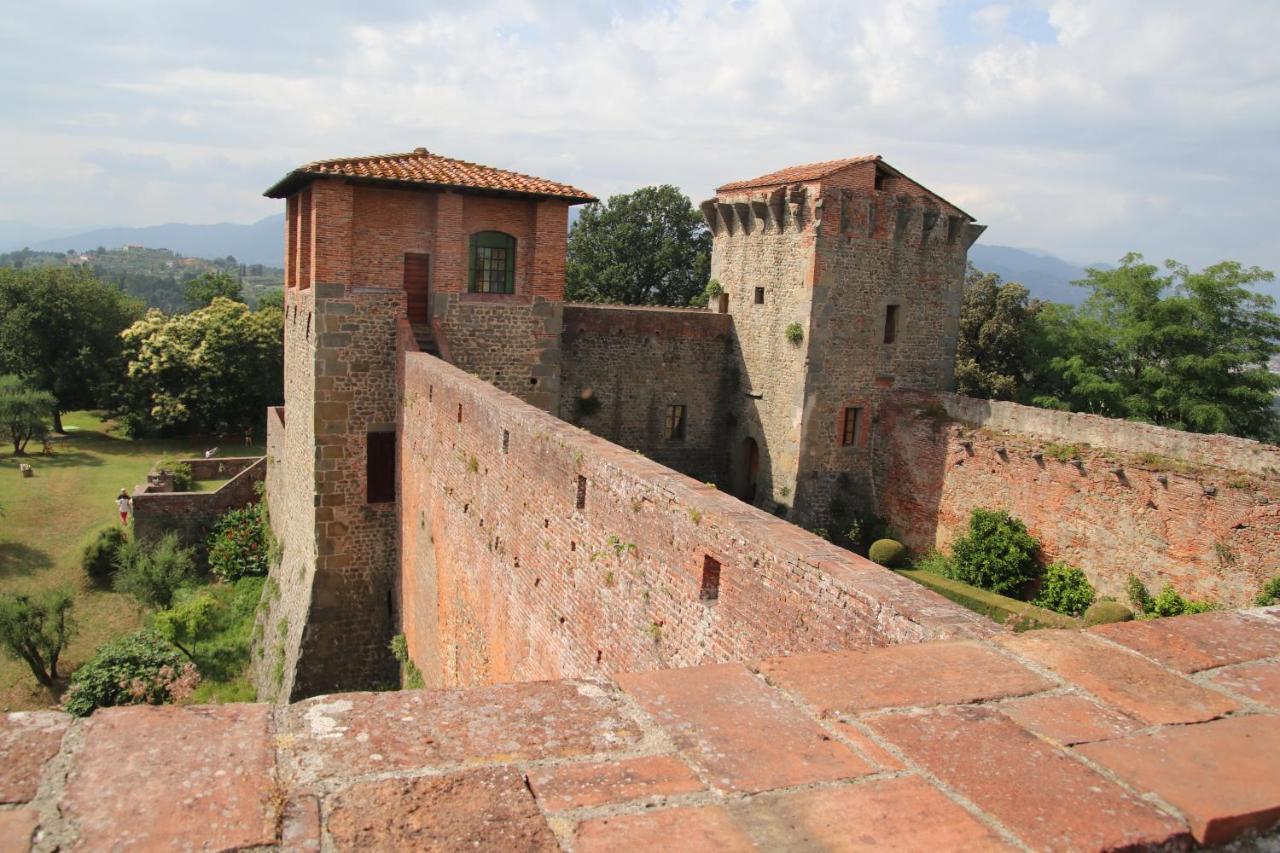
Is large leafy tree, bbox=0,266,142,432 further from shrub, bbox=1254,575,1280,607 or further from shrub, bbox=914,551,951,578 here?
shrub, bbox=1254,575,1280,607

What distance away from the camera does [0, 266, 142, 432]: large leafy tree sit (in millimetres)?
48719

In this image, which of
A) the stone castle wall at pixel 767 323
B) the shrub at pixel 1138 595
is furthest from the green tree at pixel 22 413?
Answer: the shrub at pixel 1138 595

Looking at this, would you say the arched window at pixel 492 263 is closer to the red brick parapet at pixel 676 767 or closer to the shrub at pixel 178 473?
the red brick parapet at pixel 676 767

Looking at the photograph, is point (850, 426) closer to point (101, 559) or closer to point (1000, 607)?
point (1000, 607)

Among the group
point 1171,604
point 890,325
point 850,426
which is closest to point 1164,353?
point 890,325

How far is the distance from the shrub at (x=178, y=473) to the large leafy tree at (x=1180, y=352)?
2835 centimetres

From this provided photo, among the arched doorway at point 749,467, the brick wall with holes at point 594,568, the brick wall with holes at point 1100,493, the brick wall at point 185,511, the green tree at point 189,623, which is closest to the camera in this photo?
the brick wall with holes at point 594,568

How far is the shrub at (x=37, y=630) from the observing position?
20984 mm

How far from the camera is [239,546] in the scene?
87.2 feet

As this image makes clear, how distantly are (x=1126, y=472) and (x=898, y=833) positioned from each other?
17.6 m

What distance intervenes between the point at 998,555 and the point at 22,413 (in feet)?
137

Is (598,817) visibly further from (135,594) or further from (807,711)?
(135,594)

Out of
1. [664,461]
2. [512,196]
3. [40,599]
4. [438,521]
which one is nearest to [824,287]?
[664,461]

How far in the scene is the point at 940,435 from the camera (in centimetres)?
2134
